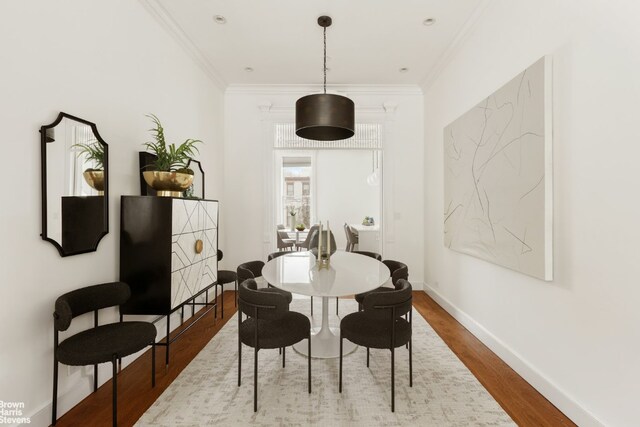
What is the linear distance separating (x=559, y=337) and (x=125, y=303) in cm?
314

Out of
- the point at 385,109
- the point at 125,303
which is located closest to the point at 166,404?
the point at 125,303

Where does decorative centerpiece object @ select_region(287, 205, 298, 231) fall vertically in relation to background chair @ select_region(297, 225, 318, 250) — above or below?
above

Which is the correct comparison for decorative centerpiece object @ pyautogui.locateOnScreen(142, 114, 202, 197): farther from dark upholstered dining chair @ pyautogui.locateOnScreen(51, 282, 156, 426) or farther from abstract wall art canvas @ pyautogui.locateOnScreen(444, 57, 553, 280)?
abstract wall art canvas @ pyautogui.locateOnScreen(444, 57, 553, 280)

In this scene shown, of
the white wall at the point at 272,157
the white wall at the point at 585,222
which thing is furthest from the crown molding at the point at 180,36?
the white wall at the point at 585,222

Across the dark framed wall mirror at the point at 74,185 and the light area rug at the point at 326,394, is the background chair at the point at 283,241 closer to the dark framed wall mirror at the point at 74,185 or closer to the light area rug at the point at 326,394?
the light area rug at the point at 326,394

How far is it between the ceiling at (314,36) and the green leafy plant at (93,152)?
1558 mm

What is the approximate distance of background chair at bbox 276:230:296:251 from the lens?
677 cm

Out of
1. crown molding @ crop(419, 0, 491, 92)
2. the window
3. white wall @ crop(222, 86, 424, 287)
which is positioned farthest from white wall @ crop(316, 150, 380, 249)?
crown molding @ crop(419, 0, 491, 92)

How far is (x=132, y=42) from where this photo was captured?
8.52 feet

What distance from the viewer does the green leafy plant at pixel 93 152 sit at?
2.05 meters

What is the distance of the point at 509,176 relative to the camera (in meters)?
2.46

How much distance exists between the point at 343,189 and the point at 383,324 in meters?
5.89

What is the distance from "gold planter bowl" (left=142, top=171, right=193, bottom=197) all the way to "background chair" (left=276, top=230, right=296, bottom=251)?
4.09 metres

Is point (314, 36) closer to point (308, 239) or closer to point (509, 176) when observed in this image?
point (509, 176)
